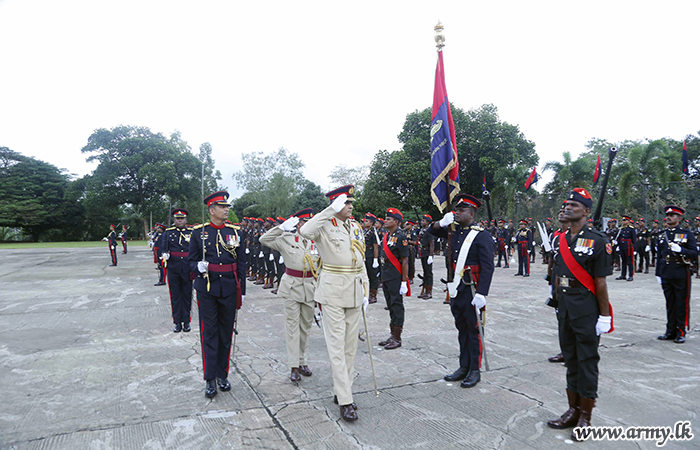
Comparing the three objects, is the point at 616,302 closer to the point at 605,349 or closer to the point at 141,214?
the point at 605,349

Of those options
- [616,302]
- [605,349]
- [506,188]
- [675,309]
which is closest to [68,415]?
[605,349]

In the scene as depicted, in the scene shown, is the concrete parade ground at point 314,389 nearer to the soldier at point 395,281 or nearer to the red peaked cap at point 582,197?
the soldier at point 395,281

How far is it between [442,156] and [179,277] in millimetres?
4895

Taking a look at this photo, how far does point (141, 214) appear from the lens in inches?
1881

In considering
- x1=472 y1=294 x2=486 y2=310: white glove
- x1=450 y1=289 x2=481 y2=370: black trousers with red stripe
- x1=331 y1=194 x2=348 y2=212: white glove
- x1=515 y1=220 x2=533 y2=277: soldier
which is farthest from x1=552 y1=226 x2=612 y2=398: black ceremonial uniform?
x1=515 y1=220 x2=533 y2=277: soldier

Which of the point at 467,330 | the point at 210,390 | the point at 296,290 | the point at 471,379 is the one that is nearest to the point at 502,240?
the point at 467,330

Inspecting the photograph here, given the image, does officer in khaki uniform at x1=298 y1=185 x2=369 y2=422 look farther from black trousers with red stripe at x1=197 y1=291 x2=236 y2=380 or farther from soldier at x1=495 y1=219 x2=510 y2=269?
soldier at x1=495 y1=219 x2=510 y2=269

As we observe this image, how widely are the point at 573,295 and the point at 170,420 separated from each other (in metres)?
3.51

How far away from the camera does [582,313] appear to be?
3.33 meters

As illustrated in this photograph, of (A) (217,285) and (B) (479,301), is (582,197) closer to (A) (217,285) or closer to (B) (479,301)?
→ (B) (479,301)

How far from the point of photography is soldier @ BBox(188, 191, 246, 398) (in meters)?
4.21

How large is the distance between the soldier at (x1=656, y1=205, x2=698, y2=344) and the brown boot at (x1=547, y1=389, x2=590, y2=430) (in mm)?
3524

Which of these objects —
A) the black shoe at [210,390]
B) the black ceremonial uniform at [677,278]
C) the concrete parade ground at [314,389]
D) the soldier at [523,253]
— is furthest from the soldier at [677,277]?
Answer: the soldier at [523,253]

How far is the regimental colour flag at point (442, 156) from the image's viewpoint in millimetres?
6973
